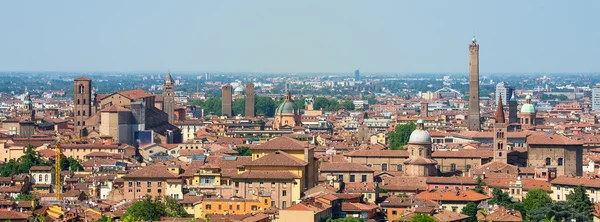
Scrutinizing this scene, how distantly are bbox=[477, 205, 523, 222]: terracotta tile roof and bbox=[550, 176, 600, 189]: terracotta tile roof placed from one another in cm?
625

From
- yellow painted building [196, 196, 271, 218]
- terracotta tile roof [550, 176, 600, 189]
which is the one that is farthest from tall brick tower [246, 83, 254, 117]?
yellow painted building [196, 196, 271, 218]

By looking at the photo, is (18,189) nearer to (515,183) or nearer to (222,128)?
(515,183)

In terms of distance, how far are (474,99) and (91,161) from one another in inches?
1164

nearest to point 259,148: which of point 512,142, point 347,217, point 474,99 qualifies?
point 347,217

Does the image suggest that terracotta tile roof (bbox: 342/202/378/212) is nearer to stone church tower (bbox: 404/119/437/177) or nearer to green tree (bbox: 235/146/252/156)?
stone church tower (bbox: 404/119/437/177)

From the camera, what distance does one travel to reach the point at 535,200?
47.4 m

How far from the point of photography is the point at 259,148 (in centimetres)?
4778

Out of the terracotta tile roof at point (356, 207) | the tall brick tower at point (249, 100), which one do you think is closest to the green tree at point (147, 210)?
the terracotta tile roof at point (356, 207)

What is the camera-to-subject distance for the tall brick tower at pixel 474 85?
86250 millimetres

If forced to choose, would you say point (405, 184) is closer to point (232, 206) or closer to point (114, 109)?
point (232, 206)

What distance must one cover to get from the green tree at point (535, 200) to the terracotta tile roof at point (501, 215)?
4.08ft

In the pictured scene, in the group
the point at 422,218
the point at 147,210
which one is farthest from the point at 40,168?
→ the point at 422,218

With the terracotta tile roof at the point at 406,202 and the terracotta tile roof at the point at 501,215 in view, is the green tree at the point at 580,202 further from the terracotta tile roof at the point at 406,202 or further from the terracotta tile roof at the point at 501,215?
the terracotta tile roof at the point at 406,202

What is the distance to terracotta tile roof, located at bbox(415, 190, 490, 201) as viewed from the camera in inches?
1887
